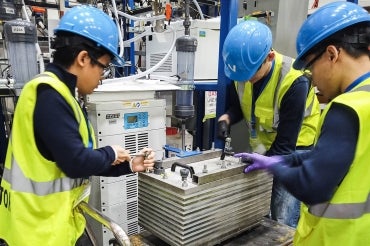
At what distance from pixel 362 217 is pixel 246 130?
3.70 ft

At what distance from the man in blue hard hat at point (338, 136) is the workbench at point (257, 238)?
0.30 m

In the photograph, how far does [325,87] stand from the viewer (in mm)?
821

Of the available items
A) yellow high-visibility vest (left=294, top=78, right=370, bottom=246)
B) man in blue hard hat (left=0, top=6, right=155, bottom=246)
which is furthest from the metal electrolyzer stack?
yellow high-visibility vest (left=294, top=78, right=370, bottom=246)

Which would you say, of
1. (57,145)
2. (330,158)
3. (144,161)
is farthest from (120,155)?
(330,158)

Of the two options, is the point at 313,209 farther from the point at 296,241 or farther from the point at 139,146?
the point at 139,146

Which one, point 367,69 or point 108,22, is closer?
point 367,69

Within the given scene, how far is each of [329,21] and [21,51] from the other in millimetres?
1435

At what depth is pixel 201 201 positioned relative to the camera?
0.93 metres

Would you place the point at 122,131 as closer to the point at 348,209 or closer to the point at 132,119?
the point at 132,119

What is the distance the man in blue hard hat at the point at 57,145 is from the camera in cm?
86

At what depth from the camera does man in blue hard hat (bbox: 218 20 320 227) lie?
1.26m

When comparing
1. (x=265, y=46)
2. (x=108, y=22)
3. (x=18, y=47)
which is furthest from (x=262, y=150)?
(x=18, y=47)

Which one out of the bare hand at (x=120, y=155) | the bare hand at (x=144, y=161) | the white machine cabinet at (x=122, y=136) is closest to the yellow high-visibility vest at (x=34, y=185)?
the bare hand at (x=120, y=155)

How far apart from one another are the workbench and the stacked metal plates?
0.05 m
